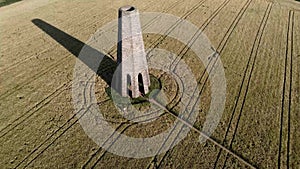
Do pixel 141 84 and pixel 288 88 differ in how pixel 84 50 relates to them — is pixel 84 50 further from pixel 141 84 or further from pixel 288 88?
pixel 288 88

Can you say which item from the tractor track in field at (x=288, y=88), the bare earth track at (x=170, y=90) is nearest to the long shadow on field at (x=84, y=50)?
the bare earth track at (x=170, y=90)

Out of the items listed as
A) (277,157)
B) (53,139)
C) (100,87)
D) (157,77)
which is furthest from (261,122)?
(53,139)

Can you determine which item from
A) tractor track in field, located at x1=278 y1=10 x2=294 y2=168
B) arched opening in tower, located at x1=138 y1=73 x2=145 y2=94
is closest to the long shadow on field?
arched opening in tower, located at x1=138 y1=73 x2=145 y2=94

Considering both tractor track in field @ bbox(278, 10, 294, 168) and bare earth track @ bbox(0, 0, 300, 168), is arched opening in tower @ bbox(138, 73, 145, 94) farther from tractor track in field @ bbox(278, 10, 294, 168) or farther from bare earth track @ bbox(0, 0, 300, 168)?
tractor track in field @ bbox(278, 10, 294, 168)

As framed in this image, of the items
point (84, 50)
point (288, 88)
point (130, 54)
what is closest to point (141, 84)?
point (130, 54)

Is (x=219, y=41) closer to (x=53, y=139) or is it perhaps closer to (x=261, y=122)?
(x=261, y=122)

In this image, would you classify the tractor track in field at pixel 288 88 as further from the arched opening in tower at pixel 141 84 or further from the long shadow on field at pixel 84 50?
the long shadow on field at pixel 84 50
